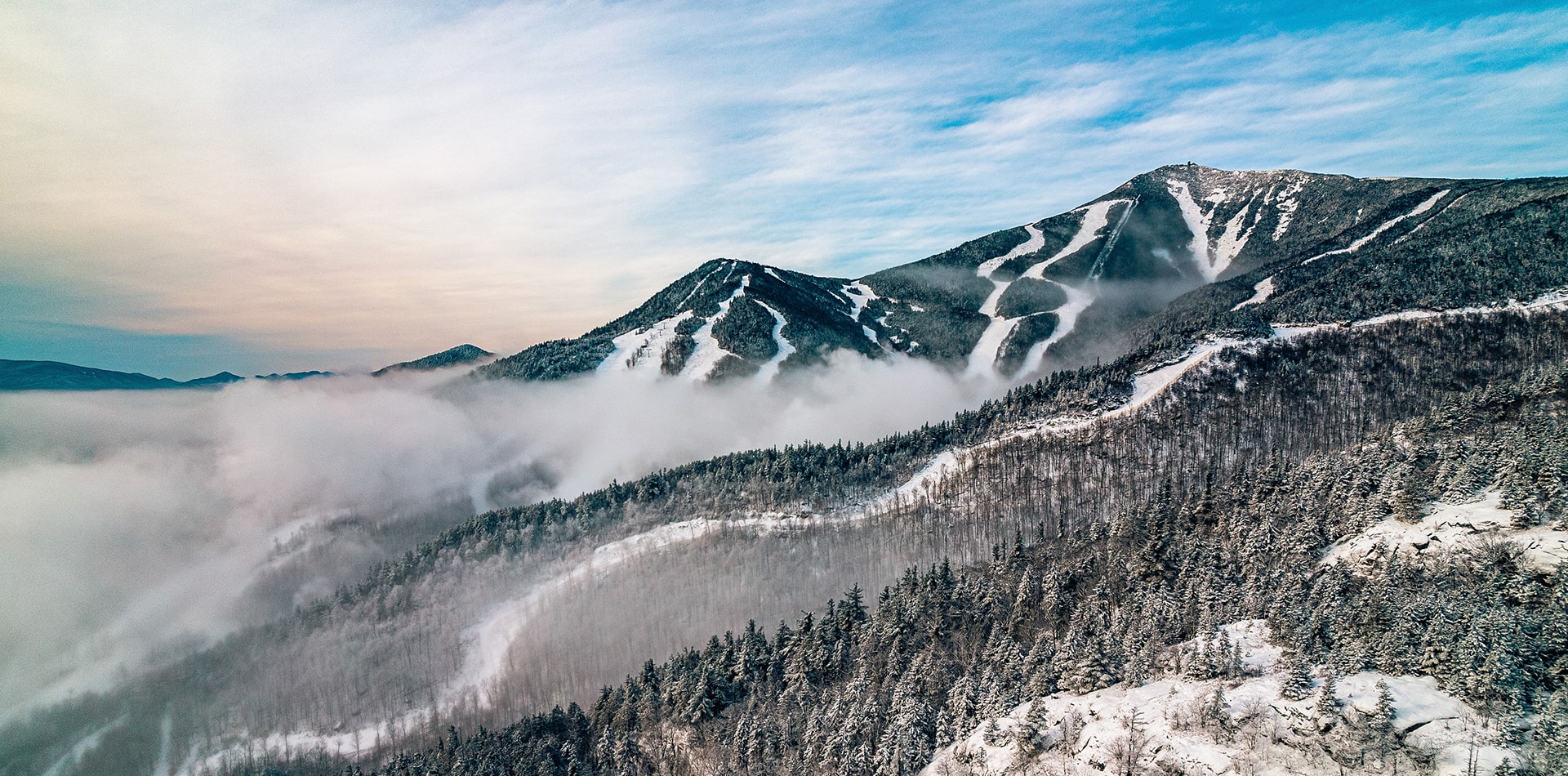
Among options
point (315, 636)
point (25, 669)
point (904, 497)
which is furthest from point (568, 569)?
point (25, 669)

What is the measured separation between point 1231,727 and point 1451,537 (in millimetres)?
40963

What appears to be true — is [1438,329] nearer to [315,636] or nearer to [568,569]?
[568,569]

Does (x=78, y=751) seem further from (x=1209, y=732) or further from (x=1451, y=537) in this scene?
(x=1451, y=537)

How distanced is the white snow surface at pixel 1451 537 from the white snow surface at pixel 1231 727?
19.1 m

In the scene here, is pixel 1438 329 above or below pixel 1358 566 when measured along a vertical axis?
above

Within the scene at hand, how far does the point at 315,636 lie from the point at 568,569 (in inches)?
2817

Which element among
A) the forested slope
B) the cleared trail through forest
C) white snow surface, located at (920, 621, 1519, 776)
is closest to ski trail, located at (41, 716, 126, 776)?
the cleared trail through forest

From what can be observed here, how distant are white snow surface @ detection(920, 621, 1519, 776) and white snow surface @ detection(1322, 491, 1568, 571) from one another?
62.8 ft

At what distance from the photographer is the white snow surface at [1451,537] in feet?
197

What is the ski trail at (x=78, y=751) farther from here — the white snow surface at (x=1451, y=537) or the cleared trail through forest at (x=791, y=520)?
the white snow surface at (x=1451, y=537)

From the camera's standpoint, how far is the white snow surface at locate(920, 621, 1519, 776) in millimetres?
45594

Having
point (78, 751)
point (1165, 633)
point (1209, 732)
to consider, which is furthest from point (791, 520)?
point (78, 751)

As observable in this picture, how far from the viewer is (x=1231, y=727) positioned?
51094 mm

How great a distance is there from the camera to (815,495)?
610ft
